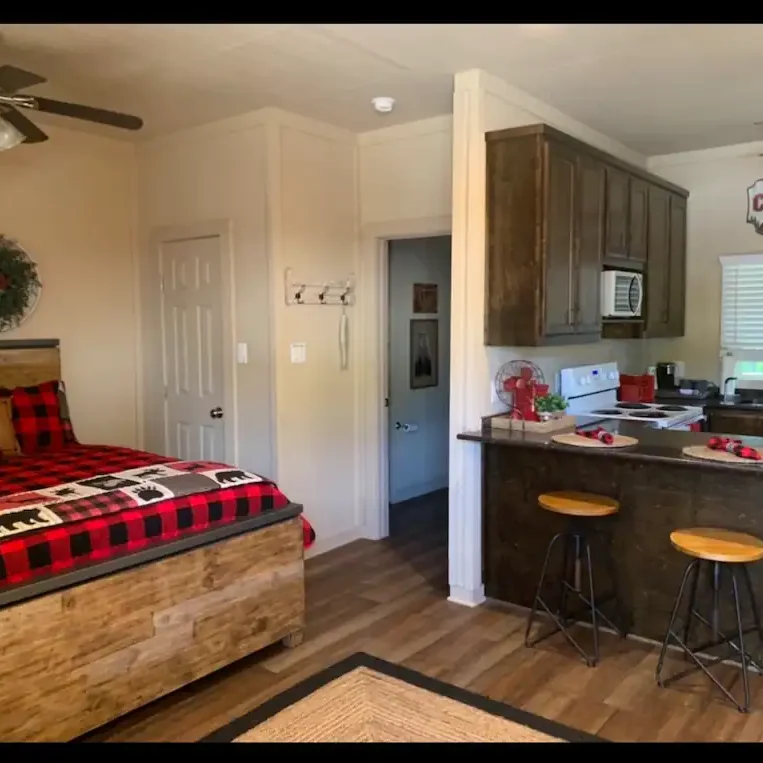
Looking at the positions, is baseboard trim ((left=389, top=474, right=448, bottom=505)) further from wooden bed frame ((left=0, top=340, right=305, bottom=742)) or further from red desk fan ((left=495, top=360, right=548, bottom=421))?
wooden bed frame ((left=0, top=340, right=305, bottom=742))

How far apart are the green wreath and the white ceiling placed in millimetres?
836

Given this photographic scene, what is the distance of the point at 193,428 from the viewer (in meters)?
5.02

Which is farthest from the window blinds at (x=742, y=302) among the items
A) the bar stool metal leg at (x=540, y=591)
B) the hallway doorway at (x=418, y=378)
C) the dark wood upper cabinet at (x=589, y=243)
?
the bar stool metal leg at (x=540, y=591)

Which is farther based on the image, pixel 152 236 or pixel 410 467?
pixel 410 467

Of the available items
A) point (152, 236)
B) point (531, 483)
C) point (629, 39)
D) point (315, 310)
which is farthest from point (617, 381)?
point (152, 236)

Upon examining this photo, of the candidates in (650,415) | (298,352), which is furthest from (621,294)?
(298,352)

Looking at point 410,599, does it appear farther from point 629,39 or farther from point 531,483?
point 629,39

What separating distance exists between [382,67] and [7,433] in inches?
106

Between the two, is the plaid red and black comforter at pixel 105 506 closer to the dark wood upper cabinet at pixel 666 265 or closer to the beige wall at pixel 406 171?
the beige wall at pixel 406 171

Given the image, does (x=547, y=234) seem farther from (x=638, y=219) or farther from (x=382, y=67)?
(x=638, y=219)

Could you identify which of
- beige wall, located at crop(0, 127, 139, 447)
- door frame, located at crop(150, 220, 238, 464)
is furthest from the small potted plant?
beige wall, located at crop(0, 127, 139, 447)

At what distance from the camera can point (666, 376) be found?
5648mm

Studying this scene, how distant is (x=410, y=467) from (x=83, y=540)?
3.90 metres
